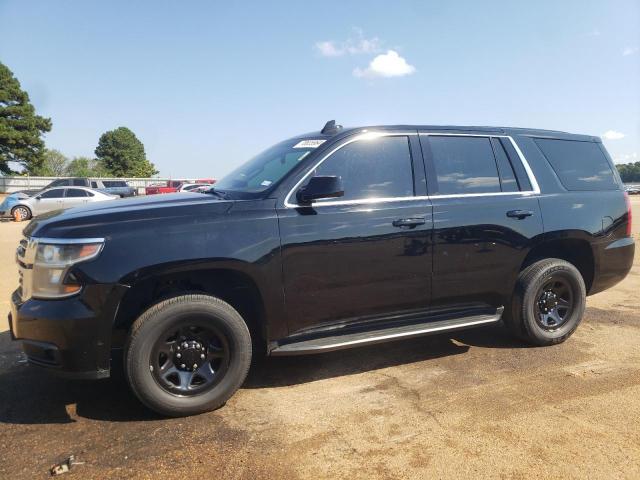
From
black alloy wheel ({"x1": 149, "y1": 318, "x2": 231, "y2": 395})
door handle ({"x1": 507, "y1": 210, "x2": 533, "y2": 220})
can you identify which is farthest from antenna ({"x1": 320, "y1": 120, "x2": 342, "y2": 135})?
black alloy wheel ({"x1": 149, "y1": 318, "x2": 231, "y2": 395})

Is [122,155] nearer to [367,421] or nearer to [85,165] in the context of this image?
[85,165]

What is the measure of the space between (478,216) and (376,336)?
4.47ft

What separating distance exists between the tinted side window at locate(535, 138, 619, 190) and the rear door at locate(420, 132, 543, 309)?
15.9 inches

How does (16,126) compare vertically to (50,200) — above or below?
above

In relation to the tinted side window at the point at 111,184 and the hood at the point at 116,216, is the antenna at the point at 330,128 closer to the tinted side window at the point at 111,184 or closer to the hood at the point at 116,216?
the hood at the point at 116,216

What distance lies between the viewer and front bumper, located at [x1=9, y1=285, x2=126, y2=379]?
300 cm

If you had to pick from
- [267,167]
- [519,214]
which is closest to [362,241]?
[267,167]

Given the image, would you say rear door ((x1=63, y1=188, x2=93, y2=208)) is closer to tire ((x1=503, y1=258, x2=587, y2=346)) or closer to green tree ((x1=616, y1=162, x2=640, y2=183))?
tire ((x1=503, y1=258, x2=587, y2=346))

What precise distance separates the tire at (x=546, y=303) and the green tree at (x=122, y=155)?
8896 cm

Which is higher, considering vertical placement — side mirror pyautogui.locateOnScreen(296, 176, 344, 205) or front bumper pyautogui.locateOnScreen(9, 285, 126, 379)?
side mirror pyautogui.locateOnScreen(296, 176, 344, 205)

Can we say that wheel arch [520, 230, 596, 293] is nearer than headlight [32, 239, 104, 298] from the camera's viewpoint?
No

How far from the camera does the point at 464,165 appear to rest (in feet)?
14.0

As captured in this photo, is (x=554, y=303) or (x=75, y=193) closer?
(x=554, y=303)

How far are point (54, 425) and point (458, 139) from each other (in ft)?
12.5
